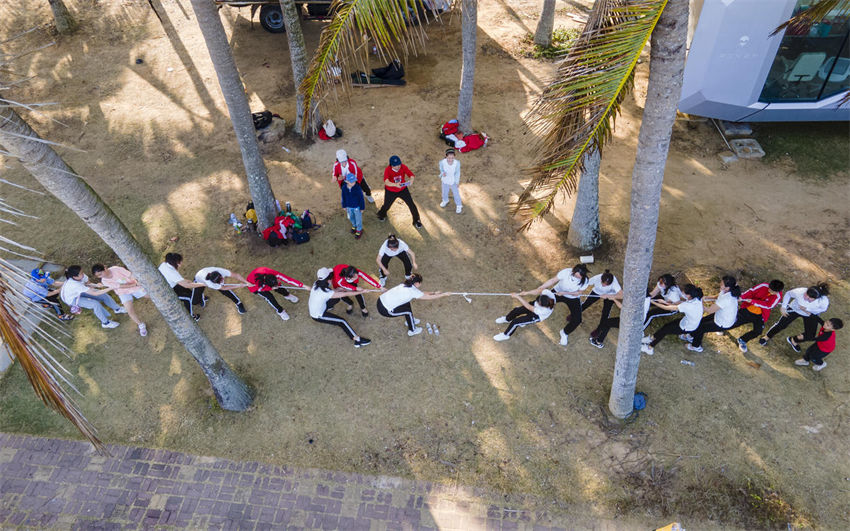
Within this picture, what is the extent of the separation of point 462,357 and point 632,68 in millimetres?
4912

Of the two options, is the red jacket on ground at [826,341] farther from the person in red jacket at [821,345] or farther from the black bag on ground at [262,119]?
the black bag on ground at [262,119]

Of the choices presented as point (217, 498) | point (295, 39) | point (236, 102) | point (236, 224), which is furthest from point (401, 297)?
point (295, 39)

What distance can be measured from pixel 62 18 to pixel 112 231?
1421 centimetres

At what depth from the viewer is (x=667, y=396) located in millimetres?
7395

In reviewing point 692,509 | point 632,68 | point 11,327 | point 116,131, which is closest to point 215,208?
point 116,131

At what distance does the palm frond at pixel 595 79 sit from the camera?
4.07 meters

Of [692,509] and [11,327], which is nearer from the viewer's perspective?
[11,327]

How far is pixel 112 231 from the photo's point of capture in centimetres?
522

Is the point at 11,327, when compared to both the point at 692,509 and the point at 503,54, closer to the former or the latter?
the point at 692,509

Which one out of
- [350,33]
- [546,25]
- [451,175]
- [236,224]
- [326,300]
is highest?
[350,33]

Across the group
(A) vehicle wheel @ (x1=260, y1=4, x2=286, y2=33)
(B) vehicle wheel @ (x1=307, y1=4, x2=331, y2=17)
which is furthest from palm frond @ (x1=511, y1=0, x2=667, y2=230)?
(A) vehicle wheel @ (x1=260, y1=4, x2=286, y2=33)

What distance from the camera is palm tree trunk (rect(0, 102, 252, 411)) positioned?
4281 millimetres

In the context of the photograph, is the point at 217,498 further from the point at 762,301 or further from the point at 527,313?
the point at 762,301

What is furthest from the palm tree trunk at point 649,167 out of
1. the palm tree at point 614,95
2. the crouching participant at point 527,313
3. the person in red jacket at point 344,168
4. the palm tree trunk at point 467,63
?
the palm tree trunk at point 467,63
